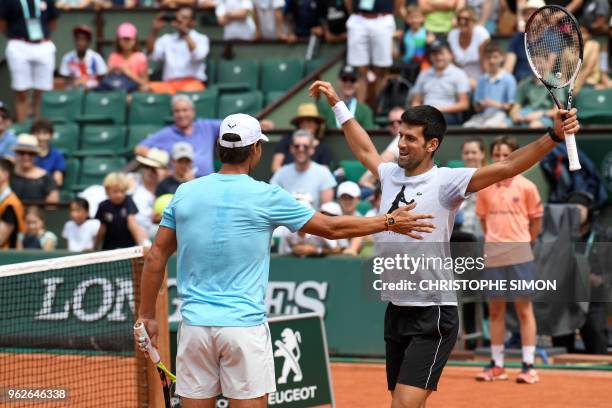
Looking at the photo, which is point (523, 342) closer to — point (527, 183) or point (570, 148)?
point (527, 183)

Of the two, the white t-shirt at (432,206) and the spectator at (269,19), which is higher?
the spectator at (269,19)

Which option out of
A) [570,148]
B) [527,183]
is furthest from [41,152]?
[570,148]

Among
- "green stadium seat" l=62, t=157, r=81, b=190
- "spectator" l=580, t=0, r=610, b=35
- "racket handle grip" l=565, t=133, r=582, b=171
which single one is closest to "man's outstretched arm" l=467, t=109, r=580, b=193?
"racket handle grip" l=565, t=133, r=582, b=171

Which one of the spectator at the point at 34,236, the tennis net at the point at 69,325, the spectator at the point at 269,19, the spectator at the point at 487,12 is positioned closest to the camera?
the tennis net at the point at 69,325

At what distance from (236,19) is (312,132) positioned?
Result: 13.6 ft

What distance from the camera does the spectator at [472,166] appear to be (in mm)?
11156

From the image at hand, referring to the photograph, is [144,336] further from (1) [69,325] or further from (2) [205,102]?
(2) [205,102]

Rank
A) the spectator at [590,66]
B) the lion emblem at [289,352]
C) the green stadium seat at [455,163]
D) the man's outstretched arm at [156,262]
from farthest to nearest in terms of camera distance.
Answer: the spectator at [590,66] → the green stadium seat at [455,163] → the lion emblem at [289,352] → the man's outstretched arm at [156,262]

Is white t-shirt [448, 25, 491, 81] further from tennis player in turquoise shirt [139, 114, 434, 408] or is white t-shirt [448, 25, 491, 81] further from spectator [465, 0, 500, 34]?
tennis player in turquoise shirt [139, 114, 434, 408]

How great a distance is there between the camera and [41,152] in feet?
49.4

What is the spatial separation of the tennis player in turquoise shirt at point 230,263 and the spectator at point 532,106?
7.61 metres

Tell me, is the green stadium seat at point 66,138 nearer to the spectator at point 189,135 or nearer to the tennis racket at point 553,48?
the spectator at point 189,135

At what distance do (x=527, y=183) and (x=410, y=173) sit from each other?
12.9 feet

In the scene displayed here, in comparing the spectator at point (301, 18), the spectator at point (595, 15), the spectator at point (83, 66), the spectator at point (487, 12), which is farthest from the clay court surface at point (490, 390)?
the spectator at point (83, 66)
